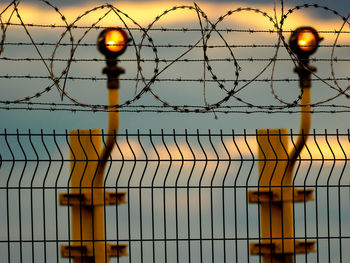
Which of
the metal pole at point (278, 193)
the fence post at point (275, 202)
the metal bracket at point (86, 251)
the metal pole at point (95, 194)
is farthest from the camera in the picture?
the metal pole at point (278, 193)

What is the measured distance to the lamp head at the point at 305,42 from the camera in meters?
16.7

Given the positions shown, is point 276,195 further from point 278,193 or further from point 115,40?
point 115,40

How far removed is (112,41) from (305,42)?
124 inches

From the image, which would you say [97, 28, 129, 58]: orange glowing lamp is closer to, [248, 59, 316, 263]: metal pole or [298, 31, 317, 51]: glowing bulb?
[248, 59, 316, 263]: metal pole

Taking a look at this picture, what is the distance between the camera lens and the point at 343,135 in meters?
13.3

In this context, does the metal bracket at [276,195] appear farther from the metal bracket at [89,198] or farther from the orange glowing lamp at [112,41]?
the orange glowing lamp at [112,41]

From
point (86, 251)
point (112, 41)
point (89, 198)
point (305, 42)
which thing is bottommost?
point (86, 251)

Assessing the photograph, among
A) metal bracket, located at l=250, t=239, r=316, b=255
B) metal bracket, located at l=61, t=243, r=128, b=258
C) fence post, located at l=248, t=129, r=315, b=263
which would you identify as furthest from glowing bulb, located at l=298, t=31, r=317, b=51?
metal bracket, located at l=61, t=243, r=128, b=258

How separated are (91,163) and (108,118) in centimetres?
101

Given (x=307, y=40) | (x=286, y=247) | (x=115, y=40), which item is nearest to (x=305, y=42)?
(x=307, y=40)

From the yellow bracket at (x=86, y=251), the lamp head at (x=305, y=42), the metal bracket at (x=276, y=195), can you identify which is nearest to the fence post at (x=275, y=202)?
the metal bracket at (x=276, y=195)

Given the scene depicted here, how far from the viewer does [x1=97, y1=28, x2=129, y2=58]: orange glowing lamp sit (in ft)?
51.5

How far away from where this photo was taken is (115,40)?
1572 cm

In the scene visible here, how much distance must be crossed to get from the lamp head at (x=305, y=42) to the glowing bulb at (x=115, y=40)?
2.82 metres
